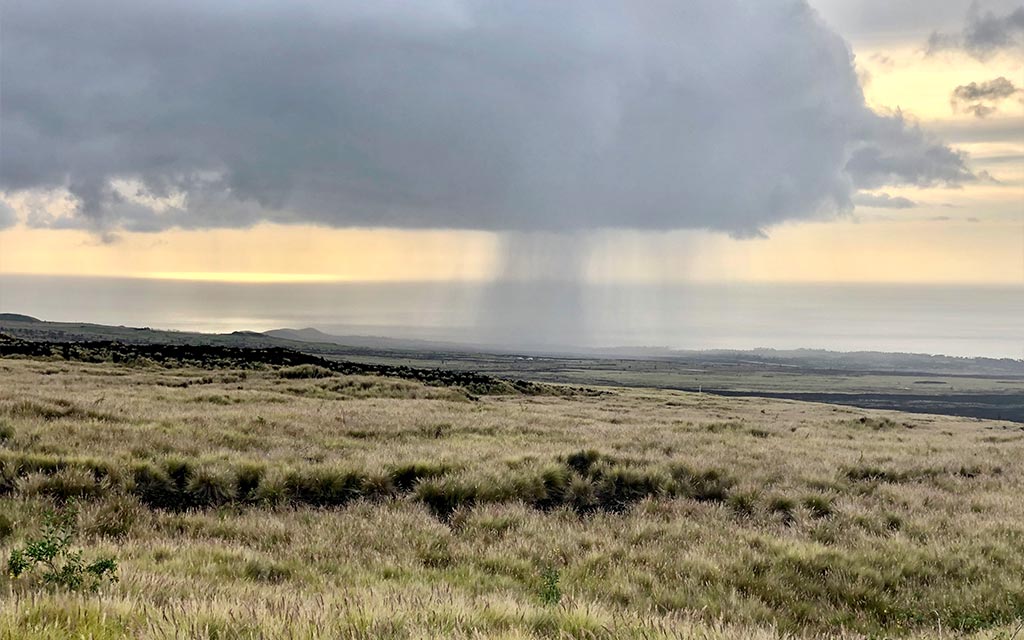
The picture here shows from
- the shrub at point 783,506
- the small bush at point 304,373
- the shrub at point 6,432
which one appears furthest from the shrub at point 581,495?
the small bush at point 304,373

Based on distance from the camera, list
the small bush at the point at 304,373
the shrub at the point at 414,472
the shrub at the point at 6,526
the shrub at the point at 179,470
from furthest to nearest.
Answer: the small bush at the point at 304,373 → the shrub at the point at 414,472 → the shrub at the point at 179,470 → the shrub at the point at 6,526

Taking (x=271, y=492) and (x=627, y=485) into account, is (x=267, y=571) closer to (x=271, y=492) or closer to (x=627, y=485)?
(x=271, y=492)

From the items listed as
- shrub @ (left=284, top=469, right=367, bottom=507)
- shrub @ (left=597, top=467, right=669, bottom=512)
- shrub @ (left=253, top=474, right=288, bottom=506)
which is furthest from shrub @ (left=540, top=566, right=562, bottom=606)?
shrub @ (left=253, top=474, right=288, bottom=506)

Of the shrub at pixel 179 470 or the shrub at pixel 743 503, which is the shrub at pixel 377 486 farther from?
the shrub at pixel 743 503

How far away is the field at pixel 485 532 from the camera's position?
5117 mm

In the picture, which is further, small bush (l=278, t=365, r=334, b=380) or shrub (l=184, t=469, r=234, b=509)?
small bush (l=278, t=365, r=334, b=380)

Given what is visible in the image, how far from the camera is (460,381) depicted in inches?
1881

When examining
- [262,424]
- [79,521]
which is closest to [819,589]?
[79,521]

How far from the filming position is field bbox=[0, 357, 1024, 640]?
16.8 ft

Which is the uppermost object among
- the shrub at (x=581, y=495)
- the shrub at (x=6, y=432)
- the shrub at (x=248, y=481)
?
the shrub at (x=6, y=432)

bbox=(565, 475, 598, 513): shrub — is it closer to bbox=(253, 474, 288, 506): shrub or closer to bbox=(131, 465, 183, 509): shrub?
bbox=(253, 474, 288, 506): shrub

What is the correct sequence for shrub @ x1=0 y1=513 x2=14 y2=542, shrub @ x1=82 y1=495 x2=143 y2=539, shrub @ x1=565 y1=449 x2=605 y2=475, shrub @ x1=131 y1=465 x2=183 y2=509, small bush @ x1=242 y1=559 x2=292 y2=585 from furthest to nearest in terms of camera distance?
1. shrub @ x1=565 y1=449 x2=605 y2=475
2. shrub @ x1=131 y1=465 x2=183 y2=509
3. shrub @ x1=82 y1=495 x2=143 y2=539
4. shrub @ x1=0 y1=513 x2=14 y2=542
5. small bush @ x1=242 y1=559 x2=292 y2=585

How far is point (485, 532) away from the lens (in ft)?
31.0

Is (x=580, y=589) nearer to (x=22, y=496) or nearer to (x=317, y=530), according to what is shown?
(x=317, y=530)
